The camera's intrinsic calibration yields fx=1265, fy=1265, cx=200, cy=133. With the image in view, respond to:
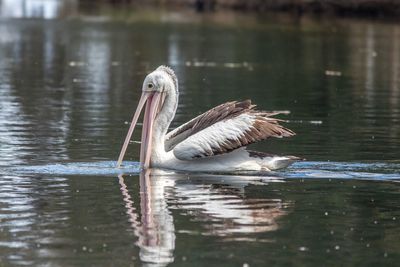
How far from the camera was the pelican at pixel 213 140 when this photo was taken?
45.0 ft

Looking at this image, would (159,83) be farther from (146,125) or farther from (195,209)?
(195,209)

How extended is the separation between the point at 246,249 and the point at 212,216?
59.3 inches

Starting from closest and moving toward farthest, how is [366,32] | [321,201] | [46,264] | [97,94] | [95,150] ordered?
[46,264] < [321,201] < [95,150] < [97,94] < [366,32]

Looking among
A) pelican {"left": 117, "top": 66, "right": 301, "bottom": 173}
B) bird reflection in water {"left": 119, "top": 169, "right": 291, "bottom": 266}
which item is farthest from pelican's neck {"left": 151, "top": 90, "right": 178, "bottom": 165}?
bird reflection in water {"left": 119, "top": 169, "right": 291, "bottom": 266}

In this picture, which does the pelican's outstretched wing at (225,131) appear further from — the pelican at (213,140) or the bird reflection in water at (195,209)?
the bird reflection in water at (195,209)

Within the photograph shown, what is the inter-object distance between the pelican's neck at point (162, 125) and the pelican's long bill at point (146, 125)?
6 cm

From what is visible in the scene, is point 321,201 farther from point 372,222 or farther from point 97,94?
point 97,94

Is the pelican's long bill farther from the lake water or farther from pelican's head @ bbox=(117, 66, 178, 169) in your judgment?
the lake water

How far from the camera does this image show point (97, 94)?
78.8ft

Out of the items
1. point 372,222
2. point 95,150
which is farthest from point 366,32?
point 372,222

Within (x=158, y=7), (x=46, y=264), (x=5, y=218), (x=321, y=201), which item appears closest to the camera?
(x=46, y=264)

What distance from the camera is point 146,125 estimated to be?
1445cm

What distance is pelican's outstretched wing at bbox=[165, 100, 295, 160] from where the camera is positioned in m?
13.7

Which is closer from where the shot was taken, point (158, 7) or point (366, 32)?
point (366, 32)
